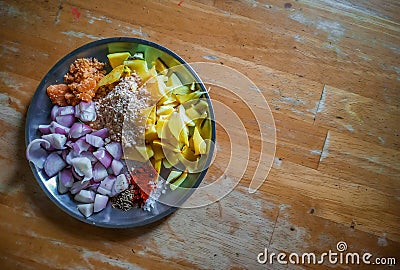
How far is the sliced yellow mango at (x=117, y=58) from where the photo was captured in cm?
105

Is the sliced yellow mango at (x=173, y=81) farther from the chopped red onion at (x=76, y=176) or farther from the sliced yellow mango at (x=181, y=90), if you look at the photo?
the chopped red onion at (x=76, y=176)

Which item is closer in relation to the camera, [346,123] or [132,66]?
[132,66]

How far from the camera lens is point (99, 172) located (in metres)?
1.02

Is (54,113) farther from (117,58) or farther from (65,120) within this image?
(117,58)

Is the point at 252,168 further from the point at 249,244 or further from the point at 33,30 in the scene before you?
the point at 33,30

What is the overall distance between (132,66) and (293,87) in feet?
1.51

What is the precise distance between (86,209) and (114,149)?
6.5 inches

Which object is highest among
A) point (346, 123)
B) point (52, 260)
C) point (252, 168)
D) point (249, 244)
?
point (346, 123)

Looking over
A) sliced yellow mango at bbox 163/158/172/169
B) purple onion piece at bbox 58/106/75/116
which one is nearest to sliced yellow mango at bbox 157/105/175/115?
sliced yellow mango at bbox 163/158/172/169

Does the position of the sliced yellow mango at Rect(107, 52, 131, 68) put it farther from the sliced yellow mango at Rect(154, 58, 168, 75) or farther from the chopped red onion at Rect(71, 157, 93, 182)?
the chopped red onion at Rect(71, 157, 93, 182)

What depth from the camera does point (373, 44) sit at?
3.92 feet

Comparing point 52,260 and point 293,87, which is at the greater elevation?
point 293,87

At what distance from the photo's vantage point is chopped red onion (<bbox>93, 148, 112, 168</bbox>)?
101cm

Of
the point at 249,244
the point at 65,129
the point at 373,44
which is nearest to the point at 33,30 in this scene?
the point at 65,129
